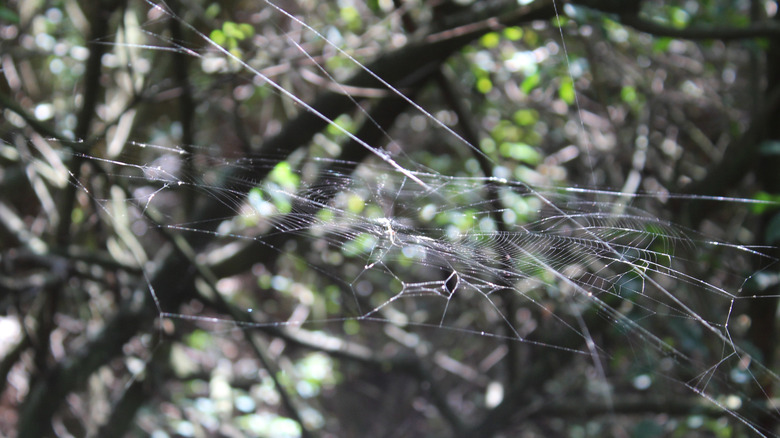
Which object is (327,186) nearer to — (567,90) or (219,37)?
(219,37)

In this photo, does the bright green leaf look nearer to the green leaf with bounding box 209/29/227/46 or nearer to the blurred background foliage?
the blurred background foliage

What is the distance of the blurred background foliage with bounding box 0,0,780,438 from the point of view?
1.80 metres

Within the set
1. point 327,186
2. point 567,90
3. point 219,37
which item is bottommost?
point 567,90

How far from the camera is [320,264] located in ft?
8.81

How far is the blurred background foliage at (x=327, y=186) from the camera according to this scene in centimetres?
180

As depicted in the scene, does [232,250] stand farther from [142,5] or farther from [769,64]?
[769,64]

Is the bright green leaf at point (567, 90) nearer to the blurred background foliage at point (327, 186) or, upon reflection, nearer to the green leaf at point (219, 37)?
the blurred background foliage at point (327, 186)

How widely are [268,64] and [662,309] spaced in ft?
5.48

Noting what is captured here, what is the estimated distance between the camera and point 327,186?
5.83 feet

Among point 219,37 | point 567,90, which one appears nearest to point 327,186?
point 219,37

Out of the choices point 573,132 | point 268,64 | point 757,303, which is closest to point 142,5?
point 268,64

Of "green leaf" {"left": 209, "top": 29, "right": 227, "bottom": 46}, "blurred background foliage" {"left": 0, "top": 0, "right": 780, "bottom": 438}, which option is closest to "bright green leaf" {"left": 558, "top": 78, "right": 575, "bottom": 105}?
"blurred background foliage" {"left": 0, "top": 0, "right": 780, "bottom": 438}

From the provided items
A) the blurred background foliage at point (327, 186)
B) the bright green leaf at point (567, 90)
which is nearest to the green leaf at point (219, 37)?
the blurred background foliage at point (327, 186)

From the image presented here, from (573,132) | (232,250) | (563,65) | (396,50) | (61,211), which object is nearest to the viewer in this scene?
(396,50)
